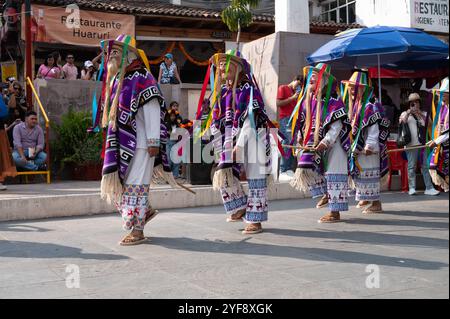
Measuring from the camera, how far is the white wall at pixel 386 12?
20922 mm

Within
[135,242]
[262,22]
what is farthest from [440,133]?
[262,22]

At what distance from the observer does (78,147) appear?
1030 centimetres

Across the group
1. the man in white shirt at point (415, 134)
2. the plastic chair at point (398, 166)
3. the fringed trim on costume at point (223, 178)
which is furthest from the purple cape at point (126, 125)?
the plastic chair at point (398, 166)

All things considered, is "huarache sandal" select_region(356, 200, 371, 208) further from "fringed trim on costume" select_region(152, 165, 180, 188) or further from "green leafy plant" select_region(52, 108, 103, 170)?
"green leafy plant" select_region(52, 108, 103, 170)

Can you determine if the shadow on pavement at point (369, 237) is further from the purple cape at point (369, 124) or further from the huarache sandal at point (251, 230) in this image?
the purple cape at point (369, 124)

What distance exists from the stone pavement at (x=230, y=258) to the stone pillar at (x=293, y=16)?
17.7ft

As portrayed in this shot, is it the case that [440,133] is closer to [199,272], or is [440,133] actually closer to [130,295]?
[199,272]

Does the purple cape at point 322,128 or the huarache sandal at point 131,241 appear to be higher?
the purple cape at point 322,128

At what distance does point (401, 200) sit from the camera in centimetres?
888

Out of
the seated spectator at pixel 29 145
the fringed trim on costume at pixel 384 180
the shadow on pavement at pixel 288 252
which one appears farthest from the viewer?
the seated spectator at pixel 29 145

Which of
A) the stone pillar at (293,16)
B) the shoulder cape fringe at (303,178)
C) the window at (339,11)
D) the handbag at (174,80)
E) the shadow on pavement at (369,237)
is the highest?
the window at (339,11)

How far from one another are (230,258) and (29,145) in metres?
5.99

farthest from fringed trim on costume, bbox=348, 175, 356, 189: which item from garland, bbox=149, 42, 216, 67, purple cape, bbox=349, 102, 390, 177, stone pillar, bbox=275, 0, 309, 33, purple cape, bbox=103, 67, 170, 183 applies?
garland, bbox=149, 42, 216, 67

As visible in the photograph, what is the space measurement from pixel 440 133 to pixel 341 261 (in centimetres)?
357
